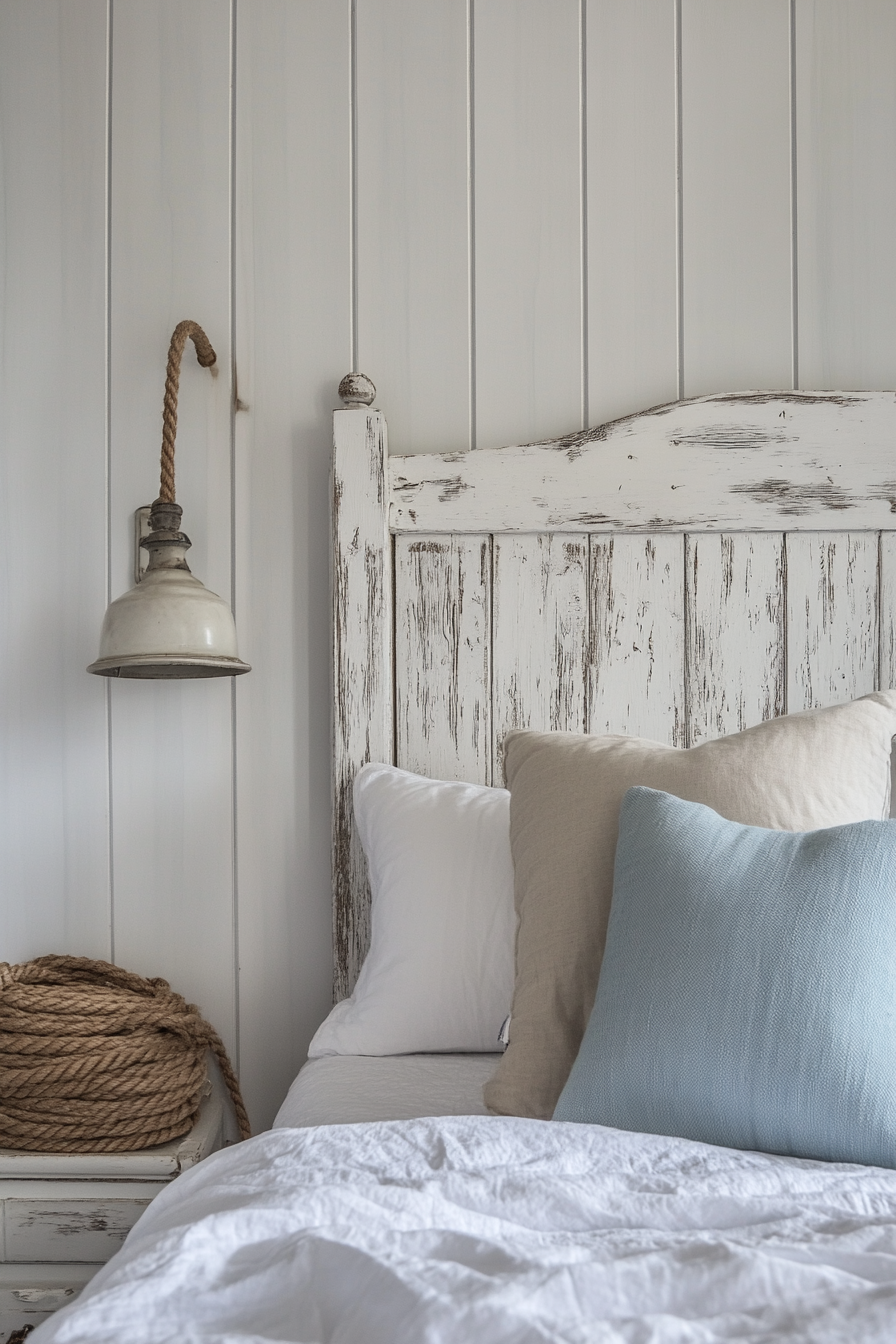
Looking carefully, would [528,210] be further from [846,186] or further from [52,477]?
[52,477]

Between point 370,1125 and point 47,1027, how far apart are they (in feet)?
2.25

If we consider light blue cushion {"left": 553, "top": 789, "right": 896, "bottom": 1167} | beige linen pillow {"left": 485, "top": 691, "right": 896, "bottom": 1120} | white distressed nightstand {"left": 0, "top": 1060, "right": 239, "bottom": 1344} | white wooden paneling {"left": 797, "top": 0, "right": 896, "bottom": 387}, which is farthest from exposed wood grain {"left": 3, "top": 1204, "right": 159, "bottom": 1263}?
white wooden paneling {"left": 797, "top": 0, "right": 896, "bottom": 387}

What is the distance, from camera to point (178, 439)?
167 centimetres

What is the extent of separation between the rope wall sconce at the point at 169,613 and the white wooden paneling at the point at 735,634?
2.34ft

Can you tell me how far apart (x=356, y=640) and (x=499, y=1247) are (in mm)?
1082

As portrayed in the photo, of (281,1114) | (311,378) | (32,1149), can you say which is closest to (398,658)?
(311,378)

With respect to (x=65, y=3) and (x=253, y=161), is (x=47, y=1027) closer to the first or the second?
(x=253, y=161)

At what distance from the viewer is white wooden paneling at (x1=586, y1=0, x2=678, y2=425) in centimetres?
167

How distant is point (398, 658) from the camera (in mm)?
1608

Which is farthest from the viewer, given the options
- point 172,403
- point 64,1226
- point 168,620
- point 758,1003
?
point 172,403

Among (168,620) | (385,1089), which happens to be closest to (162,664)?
(168,620)

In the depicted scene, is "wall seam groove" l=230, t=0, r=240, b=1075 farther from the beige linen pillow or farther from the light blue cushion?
the light blue cushion

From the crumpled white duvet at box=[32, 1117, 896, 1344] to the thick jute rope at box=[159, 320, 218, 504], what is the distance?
98cm

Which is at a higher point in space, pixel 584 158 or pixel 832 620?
pixel 584 158
